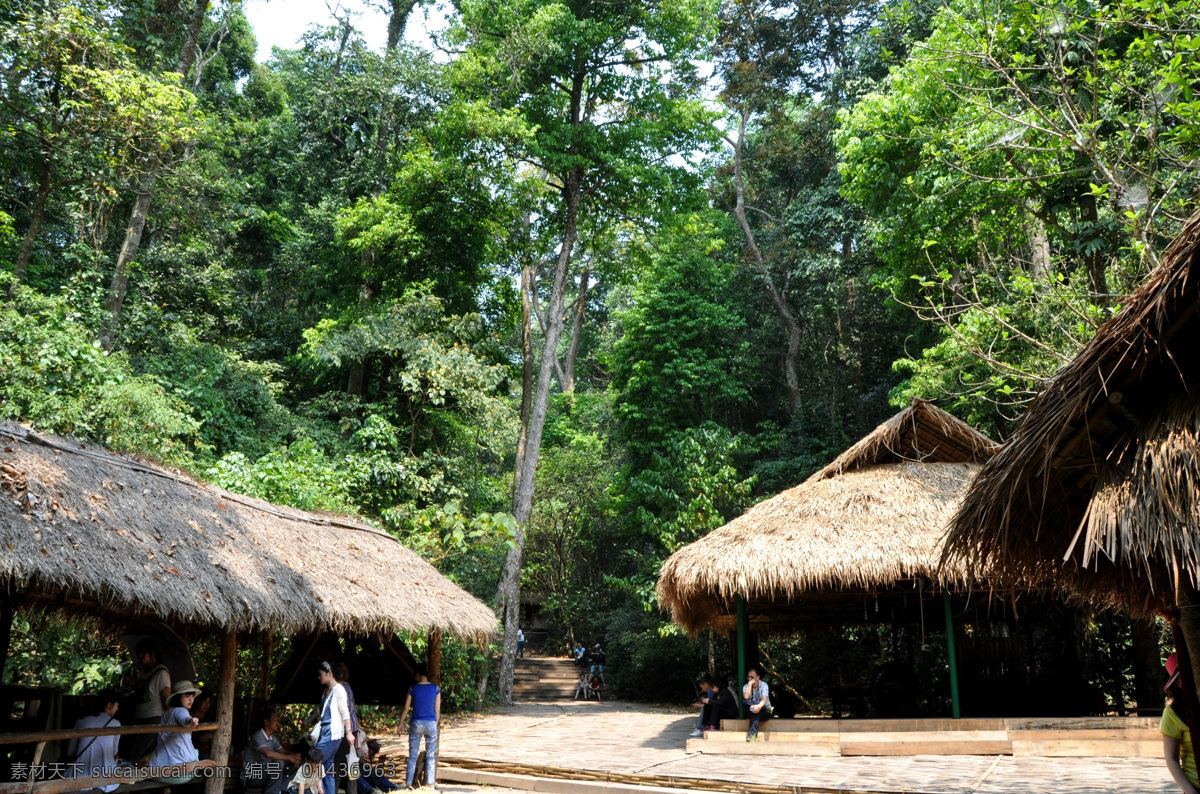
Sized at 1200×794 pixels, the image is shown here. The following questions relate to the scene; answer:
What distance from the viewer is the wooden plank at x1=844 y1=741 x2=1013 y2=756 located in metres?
9.90

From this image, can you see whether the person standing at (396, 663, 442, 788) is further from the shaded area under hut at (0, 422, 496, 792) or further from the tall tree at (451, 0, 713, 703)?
→ the tall tree at (451, 0, 713, 703)

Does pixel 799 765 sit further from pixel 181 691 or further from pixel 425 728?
pixel 181 691

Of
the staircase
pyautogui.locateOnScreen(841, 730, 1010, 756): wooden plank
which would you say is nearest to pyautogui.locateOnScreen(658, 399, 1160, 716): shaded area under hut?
pyautogui.locateOnScreen(841, 730, 1010, 756): wooden plank

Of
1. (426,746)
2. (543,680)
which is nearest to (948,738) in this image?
(426,746)

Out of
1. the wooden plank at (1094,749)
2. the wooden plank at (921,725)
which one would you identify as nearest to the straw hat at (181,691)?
the wooden plank at (921,725)

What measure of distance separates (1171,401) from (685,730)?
11290mm

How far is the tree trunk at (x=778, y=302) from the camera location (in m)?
25.0

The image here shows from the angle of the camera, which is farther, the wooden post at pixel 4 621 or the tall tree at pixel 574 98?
the tall tree at pixel 574 98

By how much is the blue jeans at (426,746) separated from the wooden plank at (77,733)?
215 cm

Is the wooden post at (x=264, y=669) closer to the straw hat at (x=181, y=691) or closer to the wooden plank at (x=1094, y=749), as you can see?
the straw hat at (x=181, y=691)

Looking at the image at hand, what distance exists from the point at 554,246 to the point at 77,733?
17.9 m

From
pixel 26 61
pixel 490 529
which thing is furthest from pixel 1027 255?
pixel 26 61

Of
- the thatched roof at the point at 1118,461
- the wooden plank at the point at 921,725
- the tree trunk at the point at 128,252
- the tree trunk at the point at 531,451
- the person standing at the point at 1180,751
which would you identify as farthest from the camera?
the tree trunk at the point at 531,451

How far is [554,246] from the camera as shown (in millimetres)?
22469
